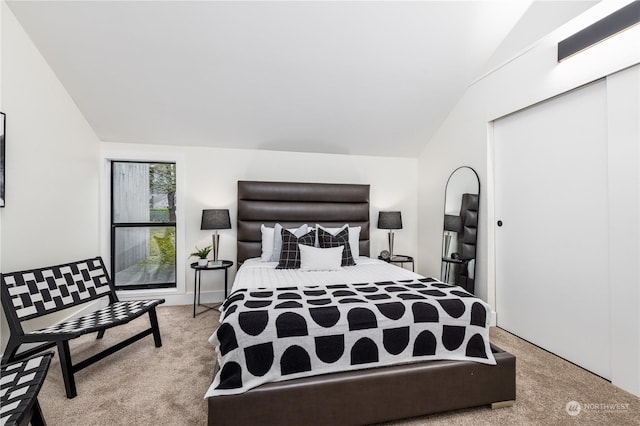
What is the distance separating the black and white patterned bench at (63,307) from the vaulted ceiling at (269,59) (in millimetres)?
1820

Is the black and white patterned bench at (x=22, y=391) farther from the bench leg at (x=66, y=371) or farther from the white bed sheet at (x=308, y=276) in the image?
the white bed sheet at (x=308, y=276)

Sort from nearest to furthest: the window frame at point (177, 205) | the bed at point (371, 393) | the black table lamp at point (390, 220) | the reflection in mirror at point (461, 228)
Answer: the bed at point (371, 393)
the reflection in mirror at point (461, 228)
the window frame at point (177, 205)
the black table lamp at point (390, 220)

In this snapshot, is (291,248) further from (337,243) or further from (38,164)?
(38,164)

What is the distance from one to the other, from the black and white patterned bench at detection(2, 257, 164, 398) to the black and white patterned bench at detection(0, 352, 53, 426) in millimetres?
461

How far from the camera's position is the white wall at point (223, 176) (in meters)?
3.92

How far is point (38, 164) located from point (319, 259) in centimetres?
272

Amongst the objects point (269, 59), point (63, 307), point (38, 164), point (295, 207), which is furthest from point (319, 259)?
point (38, 164)

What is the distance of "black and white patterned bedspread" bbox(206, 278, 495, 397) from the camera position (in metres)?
1.61

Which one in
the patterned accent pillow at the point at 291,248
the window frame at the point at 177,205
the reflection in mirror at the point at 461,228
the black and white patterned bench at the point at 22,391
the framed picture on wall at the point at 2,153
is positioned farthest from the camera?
the window frame at the point at 177,205

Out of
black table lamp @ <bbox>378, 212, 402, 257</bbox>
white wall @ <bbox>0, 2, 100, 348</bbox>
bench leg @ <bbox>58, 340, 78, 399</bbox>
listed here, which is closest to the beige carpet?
bench leg @ <bbox>58, 340, 78, 399</bbox>

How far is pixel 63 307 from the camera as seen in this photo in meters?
2.42

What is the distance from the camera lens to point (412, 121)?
12.8 feet

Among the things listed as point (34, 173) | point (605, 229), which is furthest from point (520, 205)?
point (34, 173)

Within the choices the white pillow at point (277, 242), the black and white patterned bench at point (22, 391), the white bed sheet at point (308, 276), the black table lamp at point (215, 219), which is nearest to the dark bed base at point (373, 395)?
the black and white patterned bench at point (22, 391)
